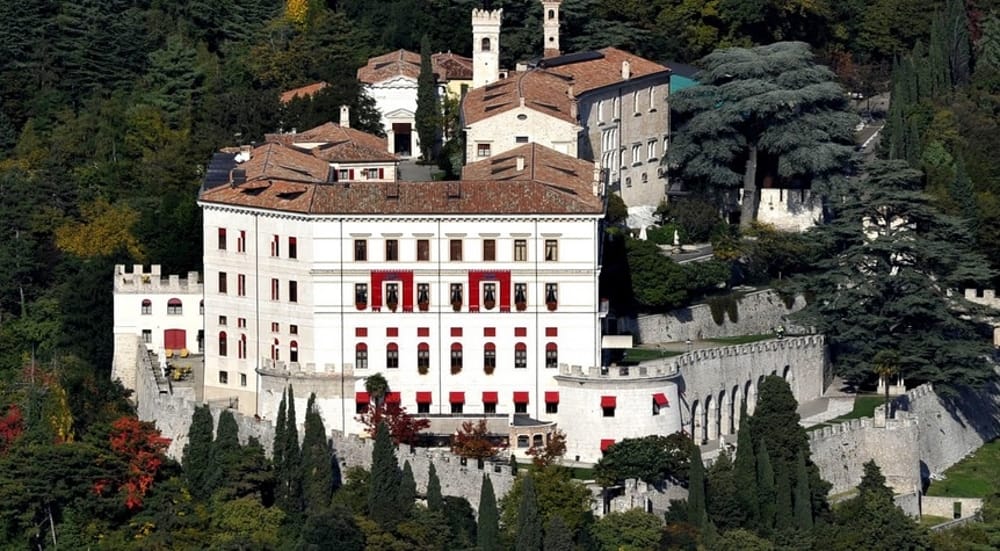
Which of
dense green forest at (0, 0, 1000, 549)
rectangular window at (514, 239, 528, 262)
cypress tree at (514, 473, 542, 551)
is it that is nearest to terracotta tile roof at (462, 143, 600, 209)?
rectangular window at (514, 239, 528, 262)

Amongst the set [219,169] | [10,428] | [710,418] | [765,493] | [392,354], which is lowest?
[765,493]

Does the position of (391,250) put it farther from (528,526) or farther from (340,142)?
(340,142)

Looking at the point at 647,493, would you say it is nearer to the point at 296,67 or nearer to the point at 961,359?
the point at 961,359

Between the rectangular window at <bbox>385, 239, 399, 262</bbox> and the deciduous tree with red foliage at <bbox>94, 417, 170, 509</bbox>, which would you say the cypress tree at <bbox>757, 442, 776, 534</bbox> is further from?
the deciduous tree with red foliage at <bbox>94, 417, 170, 509</bbox>

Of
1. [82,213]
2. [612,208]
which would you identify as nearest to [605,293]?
[612,208]

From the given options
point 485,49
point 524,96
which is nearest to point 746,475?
point 524,96

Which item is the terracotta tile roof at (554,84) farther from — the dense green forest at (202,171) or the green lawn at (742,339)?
the green lawn at (742,339)
